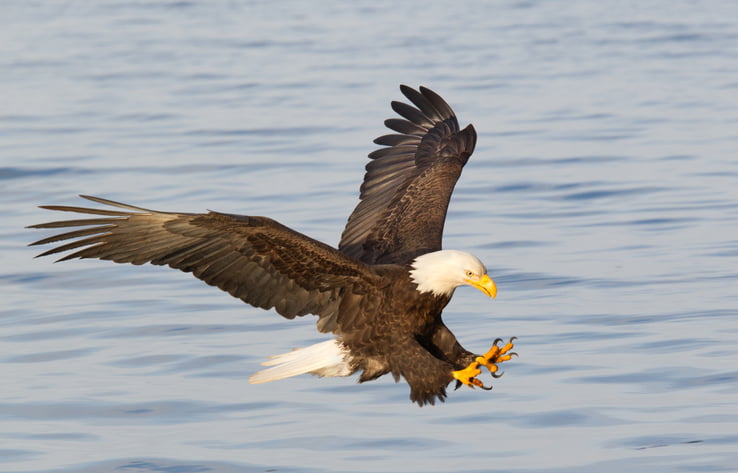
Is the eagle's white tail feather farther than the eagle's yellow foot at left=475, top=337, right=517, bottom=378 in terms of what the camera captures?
Yes

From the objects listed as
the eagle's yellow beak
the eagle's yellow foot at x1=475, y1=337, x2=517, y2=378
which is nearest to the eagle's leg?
the eagle's yellow foot at x1=475, y1=337, x2=517, y2=378

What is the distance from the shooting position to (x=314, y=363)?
20.3 feet

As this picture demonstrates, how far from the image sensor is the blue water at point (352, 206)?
606 centimetres

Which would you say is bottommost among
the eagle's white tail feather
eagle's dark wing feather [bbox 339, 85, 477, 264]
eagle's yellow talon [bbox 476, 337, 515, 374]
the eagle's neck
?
the eagle's white tail feather

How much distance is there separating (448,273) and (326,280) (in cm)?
53

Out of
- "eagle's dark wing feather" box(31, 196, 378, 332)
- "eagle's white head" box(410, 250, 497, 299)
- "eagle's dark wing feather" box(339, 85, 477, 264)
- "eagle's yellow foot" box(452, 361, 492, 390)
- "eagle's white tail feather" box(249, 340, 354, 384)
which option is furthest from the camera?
"eagle's dark wing feather" box(339, 85, 477, 264)

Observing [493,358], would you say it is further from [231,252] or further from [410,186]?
[410,186]

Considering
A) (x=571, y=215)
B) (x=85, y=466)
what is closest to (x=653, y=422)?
(x=85, y=466)

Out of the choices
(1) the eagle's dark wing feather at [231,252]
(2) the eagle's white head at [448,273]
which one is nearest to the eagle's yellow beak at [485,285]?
(2) the eagle's white head at [448,273]

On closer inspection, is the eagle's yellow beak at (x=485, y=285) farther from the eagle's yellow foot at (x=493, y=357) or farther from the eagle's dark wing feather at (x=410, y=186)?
the eagle's dark wing feather at (x=410, y=186)

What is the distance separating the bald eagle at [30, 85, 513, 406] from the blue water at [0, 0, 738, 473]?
0.27 m

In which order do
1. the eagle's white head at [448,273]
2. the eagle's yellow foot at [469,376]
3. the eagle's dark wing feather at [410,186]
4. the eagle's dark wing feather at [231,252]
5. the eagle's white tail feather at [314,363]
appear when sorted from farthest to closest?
the eagle's dark wing feather at [410,186], the eagle's white tail feather at [314,363], the eagle's yellow foot at [469,376], the eagle's white head at [448,273], the eagle's dark wing feather at [231,252]

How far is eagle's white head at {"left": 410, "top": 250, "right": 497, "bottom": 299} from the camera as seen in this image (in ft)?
19.1

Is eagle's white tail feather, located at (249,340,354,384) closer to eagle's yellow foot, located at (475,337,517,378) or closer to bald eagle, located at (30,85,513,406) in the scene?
bald eagle, located at (30,85,513,406)
